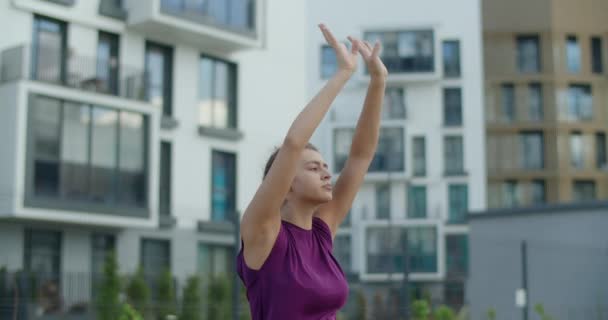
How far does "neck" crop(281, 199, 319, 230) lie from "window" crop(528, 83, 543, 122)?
156 feet

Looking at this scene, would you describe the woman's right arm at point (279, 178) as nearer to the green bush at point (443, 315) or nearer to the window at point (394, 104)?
the green bush at point (443, 315)

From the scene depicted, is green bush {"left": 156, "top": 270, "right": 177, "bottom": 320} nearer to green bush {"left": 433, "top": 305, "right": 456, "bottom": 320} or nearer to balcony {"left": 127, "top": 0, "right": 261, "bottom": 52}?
balcony {"left": 127, "top": 0, "right": 261, "bottom": 52}

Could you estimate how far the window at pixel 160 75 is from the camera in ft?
87.0

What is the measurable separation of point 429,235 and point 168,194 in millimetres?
22568

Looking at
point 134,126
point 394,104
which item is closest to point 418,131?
point 394,104

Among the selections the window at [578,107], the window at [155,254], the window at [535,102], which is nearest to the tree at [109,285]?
the window at [155,254]

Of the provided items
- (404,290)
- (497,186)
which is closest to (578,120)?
(497,186)

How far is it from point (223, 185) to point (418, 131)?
887 inches

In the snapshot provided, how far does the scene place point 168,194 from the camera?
87.8 ft

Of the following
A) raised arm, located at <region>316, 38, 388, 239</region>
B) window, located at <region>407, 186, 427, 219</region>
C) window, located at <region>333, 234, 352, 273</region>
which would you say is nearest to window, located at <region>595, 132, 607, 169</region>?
window, located at <region>407, 186, 427, 219</region>

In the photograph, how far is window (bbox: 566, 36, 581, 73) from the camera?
49.7m

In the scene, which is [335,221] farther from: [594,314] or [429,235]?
[429,235]

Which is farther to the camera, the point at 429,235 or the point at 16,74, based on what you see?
the point at 429,235

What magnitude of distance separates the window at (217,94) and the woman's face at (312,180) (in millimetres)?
24612
